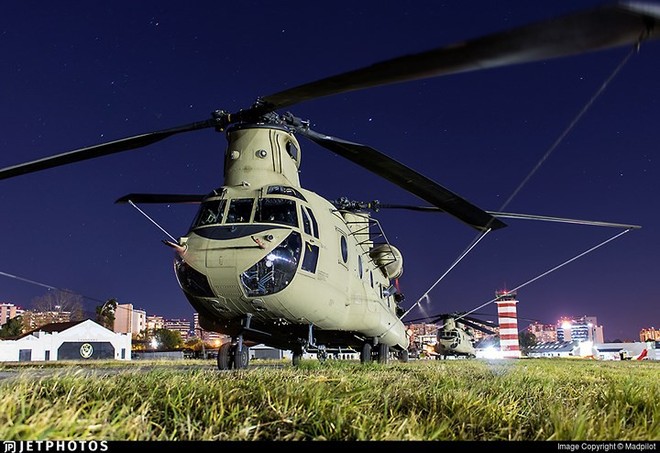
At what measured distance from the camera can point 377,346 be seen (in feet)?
52.7

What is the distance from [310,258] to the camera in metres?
10.5

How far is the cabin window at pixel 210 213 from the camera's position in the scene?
10414 mm

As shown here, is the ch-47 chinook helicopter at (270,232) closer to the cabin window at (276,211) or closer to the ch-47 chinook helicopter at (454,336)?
the cabin window at (276,211)

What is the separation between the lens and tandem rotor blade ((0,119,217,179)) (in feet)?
28.5

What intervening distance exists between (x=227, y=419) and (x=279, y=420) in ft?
0.96

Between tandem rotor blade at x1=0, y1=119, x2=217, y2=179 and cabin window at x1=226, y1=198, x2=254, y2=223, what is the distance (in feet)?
5.75

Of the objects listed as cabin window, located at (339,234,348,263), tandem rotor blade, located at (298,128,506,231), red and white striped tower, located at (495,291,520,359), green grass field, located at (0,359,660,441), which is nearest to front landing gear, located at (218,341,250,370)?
cabin window, located at (339,234,348,263)

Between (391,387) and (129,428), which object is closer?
(129,428)

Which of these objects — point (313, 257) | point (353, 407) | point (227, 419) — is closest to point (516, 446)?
point (353, 407)

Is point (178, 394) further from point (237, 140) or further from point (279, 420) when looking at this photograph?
point (237, 140)

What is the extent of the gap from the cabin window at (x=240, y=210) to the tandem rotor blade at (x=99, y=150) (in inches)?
69.0

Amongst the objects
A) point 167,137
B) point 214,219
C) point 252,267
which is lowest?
point 252,267

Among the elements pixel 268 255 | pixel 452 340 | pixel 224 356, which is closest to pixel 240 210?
pixel 268 255

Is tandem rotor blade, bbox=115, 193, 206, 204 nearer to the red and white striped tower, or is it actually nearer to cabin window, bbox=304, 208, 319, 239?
cabin window, bbox=304, 208, 319, 239
